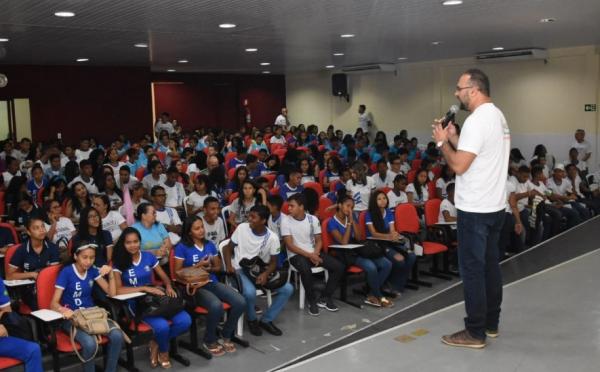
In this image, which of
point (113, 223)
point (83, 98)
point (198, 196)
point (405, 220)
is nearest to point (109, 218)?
point (113, 223)

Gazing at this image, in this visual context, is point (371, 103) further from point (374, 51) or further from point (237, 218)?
point (237, 218)

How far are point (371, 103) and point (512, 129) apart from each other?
4.78 m

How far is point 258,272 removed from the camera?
5426mm

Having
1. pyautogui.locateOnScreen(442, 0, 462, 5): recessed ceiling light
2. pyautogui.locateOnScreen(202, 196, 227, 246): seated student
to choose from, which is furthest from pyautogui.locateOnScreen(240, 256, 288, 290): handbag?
pyautogui.locateOnScreen(442, 0, 462, 5): recessed ceiling light

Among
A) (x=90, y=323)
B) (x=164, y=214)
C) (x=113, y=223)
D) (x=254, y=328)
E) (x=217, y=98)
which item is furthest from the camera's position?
(x=217, y=98)

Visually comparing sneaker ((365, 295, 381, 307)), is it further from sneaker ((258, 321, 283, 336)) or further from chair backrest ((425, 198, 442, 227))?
chair backrest ((425, 198, 442, 227))

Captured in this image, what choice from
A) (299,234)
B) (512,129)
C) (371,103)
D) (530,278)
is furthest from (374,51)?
(530,278)

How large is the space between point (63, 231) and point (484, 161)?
4.61 meters

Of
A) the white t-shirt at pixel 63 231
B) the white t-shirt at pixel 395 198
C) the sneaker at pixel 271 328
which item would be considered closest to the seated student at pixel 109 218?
the white t-shirt at pixel 63 231

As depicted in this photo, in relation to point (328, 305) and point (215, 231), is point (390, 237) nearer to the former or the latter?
point (328, 305)

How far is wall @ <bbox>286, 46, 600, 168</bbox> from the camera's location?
42.6ft

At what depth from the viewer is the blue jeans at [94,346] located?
4.16 meters

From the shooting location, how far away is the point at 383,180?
954cm

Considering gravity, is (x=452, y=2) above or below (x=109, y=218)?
above
